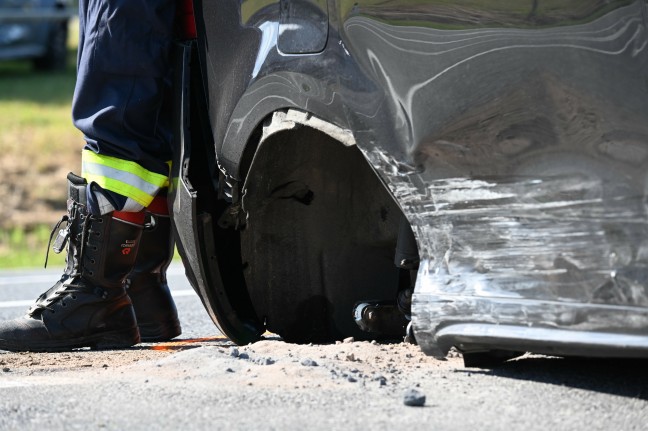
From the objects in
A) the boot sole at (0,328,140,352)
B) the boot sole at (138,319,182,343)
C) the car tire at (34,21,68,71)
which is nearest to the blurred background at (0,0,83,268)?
the car tire at (34,21,68,71)

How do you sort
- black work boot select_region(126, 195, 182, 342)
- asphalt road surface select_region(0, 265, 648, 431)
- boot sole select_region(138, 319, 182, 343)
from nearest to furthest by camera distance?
1. asphalt road surface select_region(0, 265, 648, 431)
2. black work boot select_region(126, 195, 182, 342)
3. boot sole select_region(138, 319, 182, 343)

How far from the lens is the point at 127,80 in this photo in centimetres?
367

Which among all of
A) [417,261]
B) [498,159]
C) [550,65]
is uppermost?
[550,65]

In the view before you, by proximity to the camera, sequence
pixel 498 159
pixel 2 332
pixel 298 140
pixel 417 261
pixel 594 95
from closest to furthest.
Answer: pixel 594 95 → pixel 498 159 → pixel 417 261 → pixel 298 140 → pixel 2 332

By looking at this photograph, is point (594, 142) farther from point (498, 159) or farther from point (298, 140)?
point (298, 140)

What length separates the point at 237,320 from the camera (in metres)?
3.72

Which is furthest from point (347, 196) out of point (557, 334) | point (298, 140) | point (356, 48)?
point (557, 334)

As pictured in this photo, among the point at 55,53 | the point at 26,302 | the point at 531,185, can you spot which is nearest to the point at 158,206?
the point at 531,185

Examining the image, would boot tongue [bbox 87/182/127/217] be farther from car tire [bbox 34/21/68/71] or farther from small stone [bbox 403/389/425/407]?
car tire [bbox 34/21/68/71]

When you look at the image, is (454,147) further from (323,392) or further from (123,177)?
(123,177)

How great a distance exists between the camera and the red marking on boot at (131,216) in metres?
3.87

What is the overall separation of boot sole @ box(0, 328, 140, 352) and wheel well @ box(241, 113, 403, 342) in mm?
533

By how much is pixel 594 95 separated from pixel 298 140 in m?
1.09

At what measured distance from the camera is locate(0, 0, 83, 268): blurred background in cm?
1066
